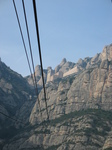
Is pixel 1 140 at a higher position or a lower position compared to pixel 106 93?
lower

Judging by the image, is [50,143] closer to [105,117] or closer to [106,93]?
[105,117]

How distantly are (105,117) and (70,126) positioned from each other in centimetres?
2733

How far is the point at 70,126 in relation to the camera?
179 meters

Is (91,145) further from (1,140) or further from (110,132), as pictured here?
(1,140)

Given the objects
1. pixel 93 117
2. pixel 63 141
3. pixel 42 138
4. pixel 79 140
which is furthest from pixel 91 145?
pixel 42 138

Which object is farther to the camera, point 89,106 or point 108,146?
point 89,106

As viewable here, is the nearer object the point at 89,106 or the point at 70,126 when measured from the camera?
the point at 70,126

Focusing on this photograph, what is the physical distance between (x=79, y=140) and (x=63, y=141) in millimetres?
14671

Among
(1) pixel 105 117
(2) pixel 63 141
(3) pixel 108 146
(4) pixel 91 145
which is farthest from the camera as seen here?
(1) pixel 105 117

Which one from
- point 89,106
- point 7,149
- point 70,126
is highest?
point 89,106

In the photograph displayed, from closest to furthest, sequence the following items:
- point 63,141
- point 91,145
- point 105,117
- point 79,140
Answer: point 91,145 < point 79,140 < point 63,141 < point 105,117

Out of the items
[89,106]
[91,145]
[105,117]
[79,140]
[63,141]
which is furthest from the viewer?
[89,106]

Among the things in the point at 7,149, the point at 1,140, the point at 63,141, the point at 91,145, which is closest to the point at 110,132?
the point at 91,145

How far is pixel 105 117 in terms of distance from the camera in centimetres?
17612
